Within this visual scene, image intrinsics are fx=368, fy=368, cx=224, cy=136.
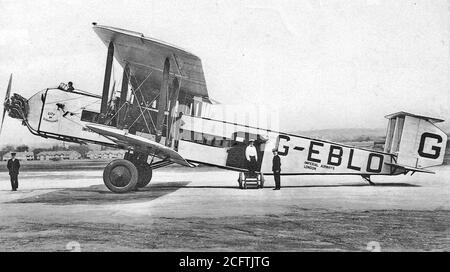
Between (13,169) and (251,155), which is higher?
(251,155)

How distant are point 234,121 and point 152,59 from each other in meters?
1.72

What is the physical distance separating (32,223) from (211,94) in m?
3.32

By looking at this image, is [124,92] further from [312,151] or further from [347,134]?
[347,134]

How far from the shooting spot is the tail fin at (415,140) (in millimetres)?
5992

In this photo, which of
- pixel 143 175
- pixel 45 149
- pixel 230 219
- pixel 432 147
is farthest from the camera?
pixel 45 149

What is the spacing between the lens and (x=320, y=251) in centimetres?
376

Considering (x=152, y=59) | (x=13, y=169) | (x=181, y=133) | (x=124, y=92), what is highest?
(x=152, y=59)

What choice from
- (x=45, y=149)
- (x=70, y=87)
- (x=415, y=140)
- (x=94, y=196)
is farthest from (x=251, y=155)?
(x=45, y=149)

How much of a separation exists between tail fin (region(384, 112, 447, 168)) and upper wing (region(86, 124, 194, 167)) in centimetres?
354

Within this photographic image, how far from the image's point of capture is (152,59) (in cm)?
575

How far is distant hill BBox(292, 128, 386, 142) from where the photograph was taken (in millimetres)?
6407

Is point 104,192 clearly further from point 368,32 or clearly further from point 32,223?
point 368,32

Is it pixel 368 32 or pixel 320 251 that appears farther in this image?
pixel 368 32

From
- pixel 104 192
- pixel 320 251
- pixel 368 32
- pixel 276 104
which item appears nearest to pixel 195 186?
pixel 104 192
